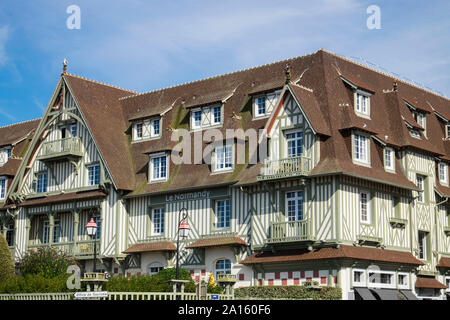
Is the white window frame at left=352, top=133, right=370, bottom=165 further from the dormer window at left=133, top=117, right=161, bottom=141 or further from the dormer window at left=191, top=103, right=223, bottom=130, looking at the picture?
the dormer window at left=133, top=117, right=161, bottom=141

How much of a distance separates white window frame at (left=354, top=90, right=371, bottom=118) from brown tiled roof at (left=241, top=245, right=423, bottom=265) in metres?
6.57

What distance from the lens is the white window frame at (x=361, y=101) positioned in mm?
36344

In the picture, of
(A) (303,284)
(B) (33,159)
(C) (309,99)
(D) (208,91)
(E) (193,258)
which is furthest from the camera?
(B) (33,159)

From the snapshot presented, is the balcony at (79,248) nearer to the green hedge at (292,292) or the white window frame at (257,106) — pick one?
the green hedge at (292,292)

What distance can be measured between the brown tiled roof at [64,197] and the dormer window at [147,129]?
12.7 feet

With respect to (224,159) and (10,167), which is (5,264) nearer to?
(224,159)

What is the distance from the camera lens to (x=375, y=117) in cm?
3719

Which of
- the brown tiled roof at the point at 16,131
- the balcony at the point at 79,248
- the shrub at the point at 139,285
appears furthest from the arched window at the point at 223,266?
the brown tiled roof at the point at 16,131

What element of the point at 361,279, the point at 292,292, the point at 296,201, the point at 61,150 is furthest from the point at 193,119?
the point at 361,279

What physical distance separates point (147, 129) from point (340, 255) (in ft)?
48.3

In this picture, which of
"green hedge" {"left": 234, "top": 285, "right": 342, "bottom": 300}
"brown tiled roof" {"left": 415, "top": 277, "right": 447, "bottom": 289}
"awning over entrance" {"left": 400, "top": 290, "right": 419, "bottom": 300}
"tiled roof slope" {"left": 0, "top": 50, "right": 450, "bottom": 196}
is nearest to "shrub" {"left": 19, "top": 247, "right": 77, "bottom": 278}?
"tiled roof slope" {"left": 0, "top": 50, "right": 450, "bottom": 196}

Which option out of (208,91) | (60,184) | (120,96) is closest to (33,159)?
(60,184)

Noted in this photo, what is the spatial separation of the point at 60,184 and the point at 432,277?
20.4 metres

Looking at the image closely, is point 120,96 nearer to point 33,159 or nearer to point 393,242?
point 33,159
